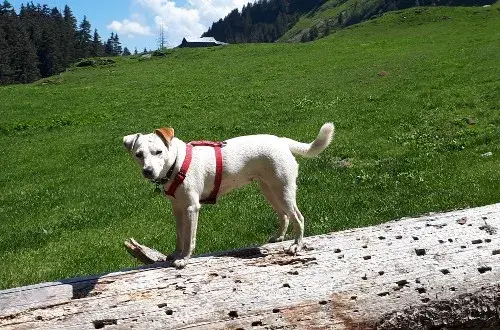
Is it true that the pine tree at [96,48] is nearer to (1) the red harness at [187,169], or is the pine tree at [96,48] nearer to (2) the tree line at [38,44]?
(2) the tree line at [38,44]

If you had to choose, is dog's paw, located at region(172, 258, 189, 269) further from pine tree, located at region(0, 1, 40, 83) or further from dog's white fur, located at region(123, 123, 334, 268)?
pine tree, located at region(0, 1, 40, 83)

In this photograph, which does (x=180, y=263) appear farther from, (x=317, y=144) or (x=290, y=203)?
(x=317, y=144)

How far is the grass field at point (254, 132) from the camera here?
12102 mm

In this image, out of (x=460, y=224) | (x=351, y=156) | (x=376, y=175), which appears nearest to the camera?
(x=460, y=224)

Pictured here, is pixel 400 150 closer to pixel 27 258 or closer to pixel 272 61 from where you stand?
pixel 27 258

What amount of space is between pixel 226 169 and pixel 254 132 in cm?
1694

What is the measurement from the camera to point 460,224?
23.7 feet

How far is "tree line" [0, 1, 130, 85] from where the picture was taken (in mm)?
128875

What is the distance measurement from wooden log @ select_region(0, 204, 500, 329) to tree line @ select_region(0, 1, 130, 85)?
12844cm

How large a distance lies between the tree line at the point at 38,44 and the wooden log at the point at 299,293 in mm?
128443

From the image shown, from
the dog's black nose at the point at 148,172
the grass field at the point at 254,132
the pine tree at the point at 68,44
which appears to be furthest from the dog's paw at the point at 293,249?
the pine tree at the point at 68,44

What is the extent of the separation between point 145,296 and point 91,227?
8604 millimetres

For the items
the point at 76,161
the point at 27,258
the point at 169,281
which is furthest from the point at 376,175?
the point at 76,161

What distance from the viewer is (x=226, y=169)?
7.13 meters
